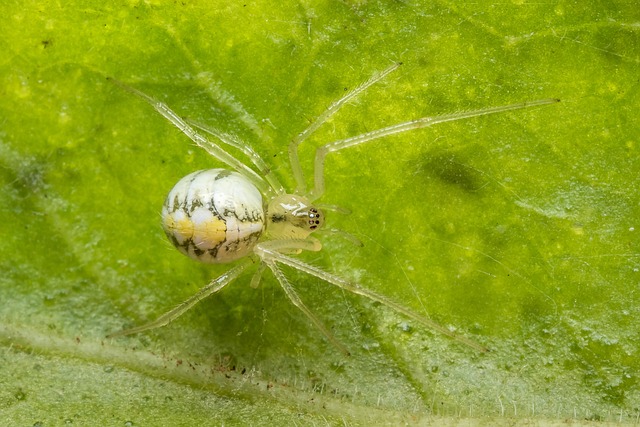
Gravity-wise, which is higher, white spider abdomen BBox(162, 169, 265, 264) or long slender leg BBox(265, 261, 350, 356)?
white spider abdomen BBox(162, 169, 265, 264)

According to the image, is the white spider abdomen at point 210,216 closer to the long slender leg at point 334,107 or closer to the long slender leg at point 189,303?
the long slender leg at point 189,303

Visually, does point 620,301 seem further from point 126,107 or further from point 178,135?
point 126,107

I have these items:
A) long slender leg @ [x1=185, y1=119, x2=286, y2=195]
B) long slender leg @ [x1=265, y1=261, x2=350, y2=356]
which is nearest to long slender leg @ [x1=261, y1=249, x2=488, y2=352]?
long slender leg @ [x1=265, y1=261, x2=350, y2=356]

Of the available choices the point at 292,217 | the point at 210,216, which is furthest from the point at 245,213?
the point at 292,217

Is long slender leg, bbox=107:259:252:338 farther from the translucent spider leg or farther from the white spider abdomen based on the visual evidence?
the translucent spider leg

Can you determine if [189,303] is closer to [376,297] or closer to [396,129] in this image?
[376,297]

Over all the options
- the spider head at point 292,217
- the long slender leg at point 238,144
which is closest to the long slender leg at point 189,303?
the spider head at point 292,217
